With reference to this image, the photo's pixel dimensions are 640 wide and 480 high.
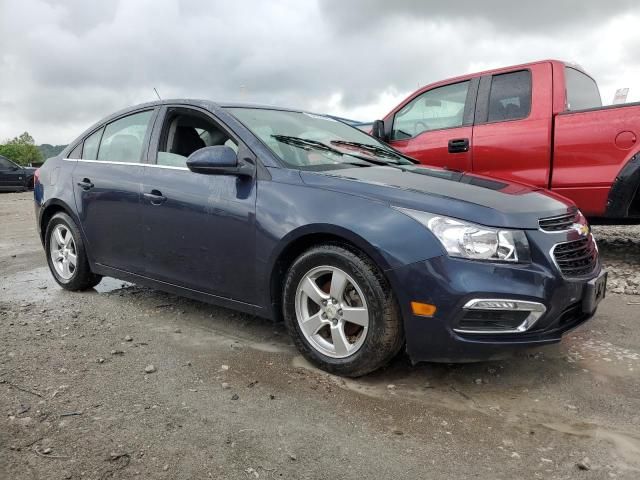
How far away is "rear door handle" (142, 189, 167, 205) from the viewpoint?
3.91 m

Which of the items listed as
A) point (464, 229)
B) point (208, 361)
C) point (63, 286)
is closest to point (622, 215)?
point (464, 229)

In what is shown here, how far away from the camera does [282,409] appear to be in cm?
278

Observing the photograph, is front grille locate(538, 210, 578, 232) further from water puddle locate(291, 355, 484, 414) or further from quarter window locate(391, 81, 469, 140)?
quarter window locate(391, 81, 469, 140)

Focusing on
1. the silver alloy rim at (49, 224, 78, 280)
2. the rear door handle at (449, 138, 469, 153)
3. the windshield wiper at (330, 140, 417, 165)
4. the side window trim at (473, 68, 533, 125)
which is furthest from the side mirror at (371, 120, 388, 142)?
the silver alloy rim at (49, 224, 78, 280)

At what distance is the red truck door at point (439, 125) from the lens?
581 cm

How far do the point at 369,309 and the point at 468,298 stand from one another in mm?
517


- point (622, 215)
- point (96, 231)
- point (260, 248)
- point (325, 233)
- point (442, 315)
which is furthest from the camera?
point (622, 215)

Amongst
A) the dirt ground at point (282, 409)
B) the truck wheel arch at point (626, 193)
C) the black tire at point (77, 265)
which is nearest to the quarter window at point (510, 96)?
the truck wheel arch at point (626, 193)

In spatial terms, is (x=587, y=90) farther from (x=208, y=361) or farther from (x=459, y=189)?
(x=208, y=361)

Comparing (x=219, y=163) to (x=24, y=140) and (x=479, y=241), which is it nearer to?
(x=479, y=241)

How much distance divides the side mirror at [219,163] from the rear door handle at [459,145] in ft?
9.71

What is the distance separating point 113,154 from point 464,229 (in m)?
3.04

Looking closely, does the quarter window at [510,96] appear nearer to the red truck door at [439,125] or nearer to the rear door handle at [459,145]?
the red truck door at [439,125]

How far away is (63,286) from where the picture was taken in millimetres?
5090
